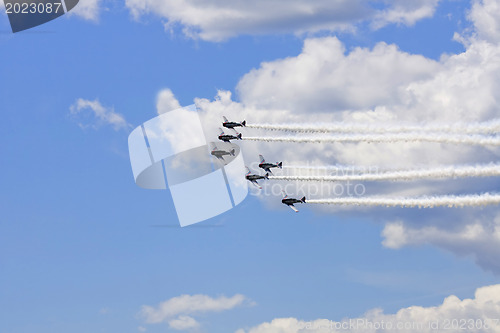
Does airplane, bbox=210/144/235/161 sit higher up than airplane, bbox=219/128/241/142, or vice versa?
airplane, bbox=210/144/235/161

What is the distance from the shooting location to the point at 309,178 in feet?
525

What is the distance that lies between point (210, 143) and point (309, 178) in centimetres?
3607

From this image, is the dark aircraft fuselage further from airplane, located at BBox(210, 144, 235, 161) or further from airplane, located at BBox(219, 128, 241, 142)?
airplane, located at BBox(219, 128, 241, 142)

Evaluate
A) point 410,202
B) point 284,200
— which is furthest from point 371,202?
point 284,200

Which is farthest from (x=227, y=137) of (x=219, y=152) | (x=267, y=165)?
(x=267, y=165)

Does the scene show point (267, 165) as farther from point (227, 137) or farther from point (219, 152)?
point (219, 152)

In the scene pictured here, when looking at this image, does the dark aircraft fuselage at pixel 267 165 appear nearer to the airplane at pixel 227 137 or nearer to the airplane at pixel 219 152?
the airplane at pixel 219 152

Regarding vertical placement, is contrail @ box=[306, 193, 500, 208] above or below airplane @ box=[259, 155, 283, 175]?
below

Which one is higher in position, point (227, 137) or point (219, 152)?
point (219, 152)

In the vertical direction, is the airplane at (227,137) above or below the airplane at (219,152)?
below

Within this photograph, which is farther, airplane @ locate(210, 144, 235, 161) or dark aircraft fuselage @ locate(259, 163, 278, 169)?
airplane @ locate(210, 144, 235, 161)

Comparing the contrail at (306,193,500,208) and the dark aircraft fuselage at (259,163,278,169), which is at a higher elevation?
the dark aircraft fuselage at (259,163,278,169)

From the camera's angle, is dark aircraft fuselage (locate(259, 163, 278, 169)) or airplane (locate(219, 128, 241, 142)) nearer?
airplane (locate(219, 128, 241, 142))

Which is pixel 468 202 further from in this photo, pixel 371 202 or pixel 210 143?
pixel 210 143
